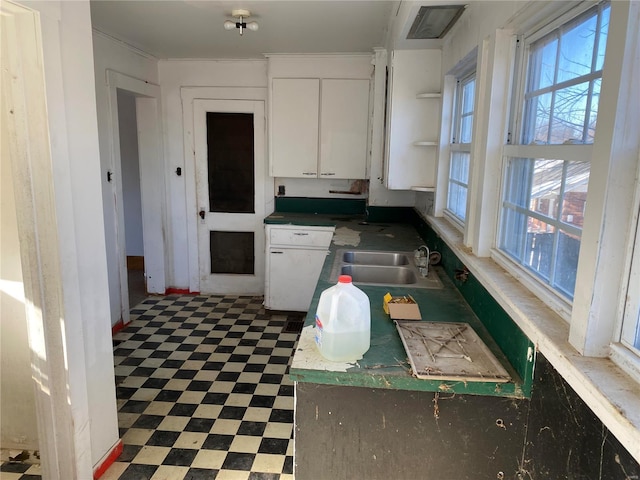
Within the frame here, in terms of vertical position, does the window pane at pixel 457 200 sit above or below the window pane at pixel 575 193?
below

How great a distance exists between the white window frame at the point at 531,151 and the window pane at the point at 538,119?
0.13 ft

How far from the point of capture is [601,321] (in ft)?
3.34

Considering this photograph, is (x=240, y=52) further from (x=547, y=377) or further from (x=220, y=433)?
(x=547, y=377)

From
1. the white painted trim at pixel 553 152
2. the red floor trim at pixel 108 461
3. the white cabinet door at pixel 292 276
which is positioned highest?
the white painted trim at pixel 553 152

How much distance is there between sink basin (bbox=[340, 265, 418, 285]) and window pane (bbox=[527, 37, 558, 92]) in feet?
4.27

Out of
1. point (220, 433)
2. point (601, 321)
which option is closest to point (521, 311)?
point (601, 321)

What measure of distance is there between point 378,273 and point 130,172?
12.8 ft

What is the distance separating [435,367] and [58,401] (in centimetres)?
150

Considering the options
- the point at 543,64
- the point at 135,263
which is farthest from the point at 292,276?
the point at 543,64

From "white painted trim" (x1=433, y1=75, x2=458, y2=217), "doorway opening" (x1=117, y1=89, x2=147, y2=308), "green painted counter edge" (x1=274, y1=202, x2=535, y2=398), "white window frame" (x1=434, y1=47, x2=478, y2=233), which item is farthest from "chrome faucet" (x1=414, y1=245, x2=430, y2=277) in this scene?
"doorway opening" (x1=117, y1=89, x2=147, y2=308)

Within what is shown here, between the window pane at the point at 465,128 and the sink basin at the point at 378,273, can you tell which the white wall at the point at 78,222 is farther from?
the window pane at the point at 465,128

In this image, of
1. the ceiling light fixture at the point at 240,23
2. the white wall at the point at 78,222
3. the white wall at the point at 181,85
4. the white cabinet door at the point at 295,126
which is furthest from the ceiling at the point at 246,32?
the white wall at the point at 78,222

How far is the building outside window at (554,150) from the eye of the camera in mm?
1218

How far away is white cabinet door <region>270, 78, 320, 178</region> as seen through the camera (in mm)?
4012
